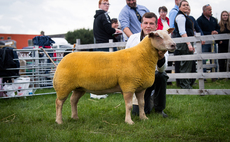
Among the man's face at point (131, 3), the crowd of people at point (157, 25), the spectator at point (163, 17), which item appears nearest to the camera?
the crowd of people at point (157, 25)

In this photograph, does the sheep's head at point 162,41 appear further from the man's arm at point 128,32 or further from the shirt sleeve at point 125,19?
the shirt sleeve at point 125,19

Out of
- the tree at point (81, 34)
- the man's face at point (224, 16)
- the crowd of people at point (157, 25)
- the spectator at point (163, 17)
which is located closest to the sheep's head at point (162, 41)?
the crowd of people at point (157, 25)

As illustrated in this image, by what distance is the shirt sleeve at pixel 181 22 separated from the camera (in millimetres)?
6234

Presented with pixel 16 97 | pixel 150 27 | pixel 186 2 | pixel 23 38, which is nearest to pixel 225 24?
pixel 186 2

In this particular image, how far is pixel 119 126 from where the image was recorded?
344 centimetres


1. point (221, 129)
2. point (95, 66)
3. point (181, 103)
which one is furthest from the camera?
point (181, 103)

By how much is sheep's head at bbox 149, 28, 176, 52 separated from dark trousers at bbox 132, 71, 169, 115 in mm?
897

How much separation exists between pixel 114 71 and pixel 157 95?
120 cm

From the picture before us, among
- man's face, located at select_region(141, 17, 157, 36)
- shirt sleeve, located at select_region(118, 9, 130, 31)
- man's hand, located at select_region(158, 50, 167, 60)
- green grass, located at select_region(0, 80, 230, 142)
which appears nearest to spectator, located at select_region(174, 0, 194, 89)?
shirt sleeve, located at select_region(118, 9, 130, 31)

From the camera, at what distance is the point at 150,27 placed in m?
3.96

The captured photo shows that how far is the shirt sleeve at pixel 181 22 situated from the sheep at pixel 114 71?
10.5 ft

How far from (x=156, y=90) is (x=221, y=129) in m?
1.41

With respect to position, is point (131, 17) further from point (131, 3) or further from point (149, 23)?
point (149, 23)

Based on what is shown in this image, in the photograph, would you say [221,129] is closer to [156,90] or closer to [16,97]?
[156,90]
